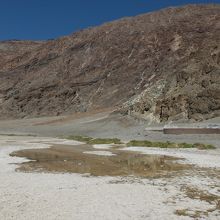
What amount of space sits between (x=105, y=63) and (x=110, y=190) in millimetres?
80017

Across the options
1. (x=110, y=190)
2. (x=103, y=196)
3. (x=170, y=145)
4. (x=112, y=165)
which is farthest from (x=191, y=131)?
(x=103, y=196)

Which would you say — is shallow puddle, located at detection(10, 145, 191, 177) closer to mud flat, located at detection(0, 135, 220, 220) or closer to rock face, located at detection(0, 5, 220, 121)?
mud flat, located at detection(0, 135, 220, 220)

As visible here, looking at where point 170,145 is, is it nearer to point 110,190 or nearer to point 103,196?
point 110,190

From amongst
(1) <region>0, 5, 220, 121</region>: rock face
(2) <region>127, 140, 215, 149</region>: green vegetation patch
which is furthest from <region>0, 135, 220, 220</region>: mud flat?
(1) <region>0, 5, 220, 121</region>: rock face

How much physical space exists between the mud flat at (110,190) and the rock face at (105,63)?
2117 inches

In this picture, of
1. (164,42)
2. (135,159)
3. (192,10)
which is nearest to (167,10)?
(192,10)

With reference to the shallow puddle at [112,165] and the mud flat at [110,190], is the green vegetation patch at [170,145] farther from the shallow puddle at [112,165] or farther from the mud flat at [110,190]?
the mud flat at [110,190]

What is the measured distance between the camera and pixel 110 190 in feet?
48.2

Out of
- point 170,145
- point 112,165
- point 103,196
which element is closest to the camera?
point 103,196

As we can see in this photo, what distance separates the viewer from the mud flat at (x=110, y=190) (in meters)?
11.7

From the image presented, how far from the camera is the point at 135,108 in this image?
56125 mm

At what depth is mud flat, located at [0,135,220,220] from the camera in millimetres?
11727

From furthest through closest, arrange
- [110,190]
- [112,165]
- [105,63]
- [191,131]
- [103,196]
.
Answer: [105,63] → [191,131] → [112,165] → [110,190] → [103,196]

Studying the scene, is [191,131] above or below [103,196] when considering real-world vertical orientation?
above
